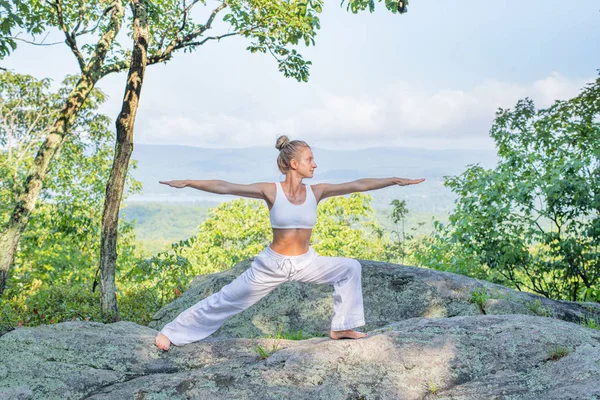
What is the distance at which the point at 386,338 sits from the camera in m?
4.42

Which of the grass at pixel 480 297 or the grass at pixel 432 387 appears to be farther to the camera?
the grass at pixel 480 297

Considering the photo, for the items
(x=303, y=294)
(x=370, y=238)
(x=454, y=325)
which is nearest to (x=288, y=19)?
(x=303, y=294)

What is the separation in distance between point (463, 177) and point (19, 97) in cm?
1771

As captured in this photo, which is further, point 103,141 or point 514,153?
point 103,141

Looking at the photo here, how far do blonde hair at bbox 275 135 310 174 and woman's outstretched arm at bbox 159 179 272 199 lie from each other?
0.88ft

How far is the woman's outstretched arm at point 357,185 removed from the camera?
518 centimetres

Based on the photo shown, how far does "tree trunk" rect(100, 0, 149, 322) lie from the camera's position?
7964mm

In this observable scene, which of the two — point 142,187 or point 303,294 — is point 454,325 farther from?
point 142,187

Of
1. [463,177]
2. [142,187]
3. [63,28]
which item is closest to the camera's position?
[63,28]

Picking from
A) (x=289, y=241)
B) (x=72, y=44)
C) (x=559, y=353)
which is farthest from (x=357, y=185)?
(x=72, y=44)

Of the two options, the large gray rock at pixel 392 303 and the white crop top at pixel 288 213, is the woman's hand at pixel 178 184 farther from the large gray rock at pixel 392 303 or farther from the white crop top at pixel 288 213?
the large gray rock at pixel 392 303

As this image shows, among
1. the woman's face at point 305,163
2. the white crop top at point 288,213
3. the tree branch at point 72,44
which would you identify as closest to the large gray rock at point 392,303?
the white crop top at point 288,213

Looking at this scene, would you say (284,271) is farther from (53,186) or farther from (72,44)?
(53,186)

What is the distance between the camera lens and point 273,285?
4992mm
